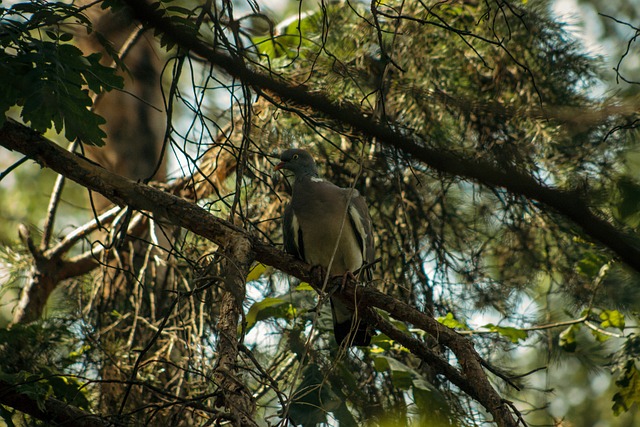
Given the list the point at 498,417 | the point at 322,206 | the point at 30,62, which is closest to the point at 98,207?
the point at 322,206

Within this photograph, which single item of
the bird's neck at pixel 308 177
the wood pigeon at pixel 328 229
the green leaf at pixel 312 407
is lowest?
the green leaf at pixel 312 407

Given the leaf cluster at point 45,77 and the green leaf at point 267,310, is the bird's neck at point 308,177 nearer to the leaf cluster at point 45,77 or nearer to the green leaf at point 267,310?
the green leaf at point 267,310

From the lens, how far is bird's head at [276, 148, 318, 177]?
4.51 metres

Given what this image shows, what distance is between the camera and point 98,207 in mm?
6242

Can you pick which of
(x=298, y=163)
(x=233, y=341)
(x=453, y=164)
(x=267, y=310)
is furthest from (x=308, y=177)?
(x=453, y=164)

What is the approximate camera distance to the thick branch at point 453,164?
105 cm

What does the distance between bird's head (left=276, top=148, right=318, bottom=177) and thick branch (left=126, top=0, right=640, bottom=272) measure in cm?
328

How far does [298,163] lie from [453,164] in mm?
3431

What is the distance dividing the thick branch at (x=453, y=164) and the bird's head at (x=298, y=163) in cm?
328

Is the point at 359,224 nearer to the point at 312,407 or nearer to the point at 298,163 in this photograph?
the point at 298,163

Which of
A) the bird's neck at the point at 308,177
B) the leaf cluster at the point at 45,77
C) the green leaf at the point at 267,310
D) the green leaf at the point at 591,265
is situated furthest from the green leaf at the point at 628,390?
the leaf cluster at the point at 45,77

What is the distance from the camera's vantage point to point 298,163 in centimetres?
452

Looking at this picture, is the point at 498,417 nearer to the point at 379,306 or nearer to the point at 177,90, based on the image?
the point at 379,306

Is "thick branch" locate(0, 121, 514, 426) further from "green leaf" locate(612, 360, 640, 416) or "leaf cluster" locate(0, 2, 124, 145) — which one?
"green leaf" locate(612, 360, 640, 416)
